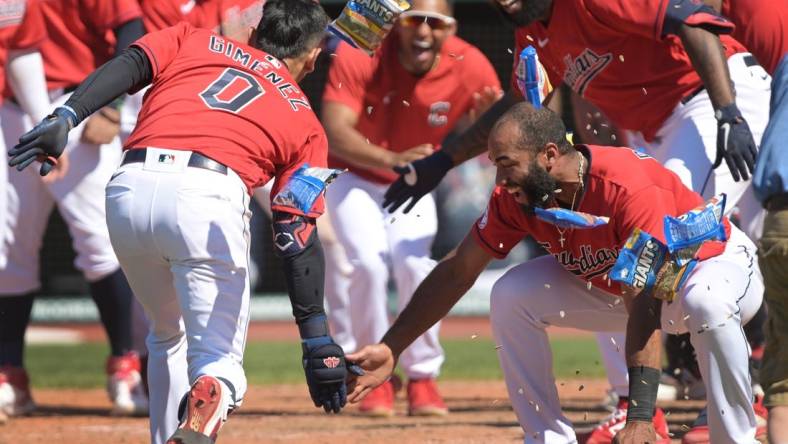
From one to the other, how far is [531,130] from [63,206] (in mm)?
3669

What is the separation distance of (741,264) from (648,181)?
494 millimetres

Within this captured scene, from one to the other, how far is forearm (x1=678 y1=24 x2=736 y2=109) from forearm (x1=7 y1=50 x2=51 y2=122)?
3604 millimetres

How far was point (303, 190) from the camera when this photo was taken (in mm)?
4312

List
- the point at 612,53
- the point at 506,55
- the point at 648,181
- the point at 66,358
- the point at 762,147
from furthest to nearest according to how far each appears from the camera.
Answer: the point at 506,55
the point at 66,358
the point at 612,53
the point at 648,181
the point at 762,147

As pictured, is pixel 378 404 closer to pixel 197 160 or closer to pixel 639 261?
pixel 197 160

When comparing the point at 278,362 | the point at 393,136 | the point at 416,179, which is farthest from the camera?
the point at 278,362

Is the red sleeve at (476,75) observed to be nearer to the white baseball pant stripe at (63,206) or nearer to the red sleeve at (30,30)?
the white baseball pant stripe at (63,206)

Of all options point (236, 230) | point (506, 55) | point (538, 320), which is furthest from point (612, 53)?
point (506, 55)

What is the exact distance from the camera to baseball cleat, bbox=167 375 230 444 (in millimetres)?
4012

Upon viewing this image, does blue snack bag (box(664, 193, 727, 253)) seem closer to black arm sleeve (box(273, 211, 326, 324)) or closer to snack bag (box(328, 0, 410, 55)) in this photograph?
black arm sleeve (box(273, 211, 326, 324))

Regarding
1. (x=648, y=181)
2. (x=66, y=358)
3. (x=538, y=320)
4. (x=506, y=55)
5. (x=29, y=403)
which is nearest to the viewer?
(x=648, y=181)

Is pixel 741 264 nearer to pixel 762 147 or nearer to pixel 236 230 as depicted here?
pixel 762 147

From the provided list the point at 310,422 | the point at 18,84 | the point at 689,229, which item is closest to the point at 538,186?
the point at 689,229

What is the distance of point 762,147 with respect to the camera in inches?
163
